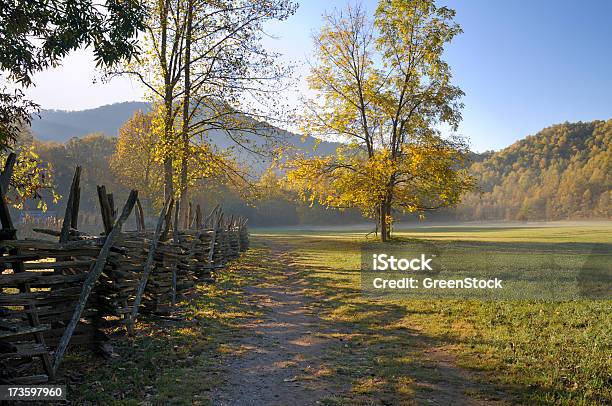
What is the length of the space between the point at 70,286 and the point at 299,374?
3.35 metres

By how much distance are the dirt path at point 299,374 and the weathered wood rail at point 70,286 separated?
1.95m

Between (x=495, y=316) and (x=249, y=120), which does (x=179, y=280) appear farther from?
(x=249, y=120)

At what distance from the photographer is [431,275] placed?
15.1 metres

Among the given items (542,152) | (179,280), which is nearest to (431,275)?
(179,280)

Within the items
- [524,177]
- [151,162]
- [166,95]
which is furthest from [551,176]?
[166,95]

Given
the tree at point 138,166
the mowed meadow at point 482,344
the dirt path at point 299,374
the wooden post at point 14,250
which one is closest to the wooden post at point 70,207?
the wooden post at point 14,250

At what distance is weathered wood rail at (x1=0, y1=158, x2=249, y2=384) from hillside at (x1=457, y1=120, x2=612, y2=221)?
5144cm

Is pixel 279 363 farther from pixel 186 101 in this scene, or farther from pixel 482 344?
pixel 186 101

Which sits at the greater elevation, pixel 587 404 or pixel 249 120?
pixel 249 120

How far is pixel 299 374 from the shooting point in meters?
5.96

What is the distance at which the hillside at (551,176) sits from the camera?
64688 millimetres

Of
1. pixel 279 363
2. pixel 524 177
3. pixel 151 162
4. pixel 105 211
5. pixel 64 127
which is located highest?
pixel 64 127

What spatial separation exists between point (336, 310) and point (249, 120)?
9.90 meters

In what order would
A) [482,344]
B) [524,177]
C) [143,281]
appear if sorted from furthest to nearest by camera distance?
1. [524,177]
2. [143,281]
3. [482,344]
